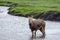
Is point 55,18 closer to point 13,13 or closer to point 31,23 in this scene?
point 13,13

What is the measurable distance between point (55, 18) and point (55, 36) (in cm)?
1824

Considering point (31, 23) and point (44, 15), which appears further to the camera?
point (44, 15)

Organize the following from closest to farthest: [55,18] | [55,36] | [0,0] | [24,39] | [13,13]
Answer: [24,39] → [55,36] → [55,18] → [13,13] → [0,0]

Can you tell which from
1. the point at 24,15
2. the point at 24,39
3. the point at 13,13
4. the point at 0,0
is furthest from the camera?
the point at 0,0

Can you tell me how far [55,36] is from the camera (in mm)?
25812

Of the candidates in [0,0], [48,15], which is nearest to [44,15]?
[48,15]

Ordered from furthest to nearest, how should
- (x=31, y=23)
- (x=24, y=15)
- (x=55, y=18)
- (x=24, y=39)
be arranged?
(x=24, y=15) < (x=55, y=18) < (x=24, y=39) < (x=31, y=23)

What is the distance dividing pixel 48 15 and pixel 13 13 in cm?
1408

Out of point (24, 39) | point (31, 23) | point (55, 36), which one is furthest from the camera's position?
point (55, 36)

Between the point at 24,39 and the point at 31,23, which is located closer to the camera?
the point at 31,23

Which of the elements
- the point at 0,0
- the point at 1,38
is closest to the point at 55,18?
the point at 1,38

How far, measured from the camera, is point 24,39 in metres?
23.9

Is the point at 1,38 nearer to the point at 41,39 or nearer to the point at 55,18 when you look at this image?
the point at 41,39

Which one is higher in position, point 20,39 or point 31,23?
point 31,23
